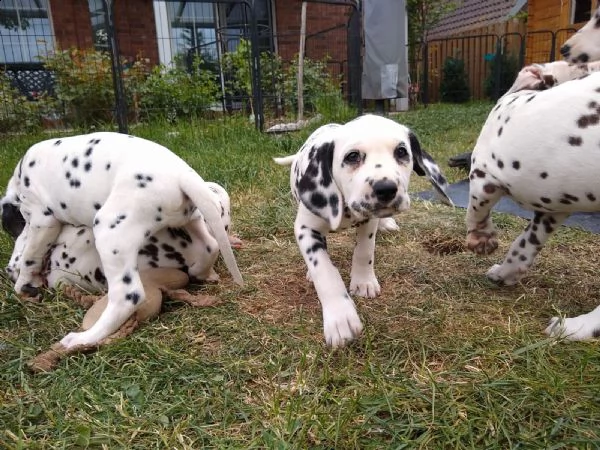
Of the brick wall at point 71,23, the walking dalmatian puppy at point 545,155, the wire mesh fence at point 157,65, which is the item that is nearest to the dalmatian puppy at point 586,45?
the walking dalmatian puppy at point 545,155

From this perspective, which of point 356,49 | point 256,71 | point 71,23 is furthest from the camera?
point 71,23

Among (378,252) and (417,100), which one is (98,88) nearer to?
(378,252)

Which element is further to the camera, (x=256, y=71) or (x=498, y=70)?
(x=498, y=70)

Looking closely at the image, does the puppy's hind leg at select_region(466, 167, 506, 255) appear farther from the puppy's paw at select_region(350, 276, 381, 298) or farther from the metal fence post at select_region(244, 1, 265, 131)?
the metal fence post at select_region(244, 1, 265, 131)

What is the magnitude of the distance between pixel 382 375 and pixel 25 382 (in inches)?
59.3

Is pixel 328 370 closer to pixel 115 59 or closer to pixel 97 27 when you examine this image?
pixel 115 59

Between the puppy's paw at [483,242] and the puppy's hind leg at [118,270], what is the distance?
1.74 metres

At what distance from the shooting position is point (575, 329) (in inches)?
93.6

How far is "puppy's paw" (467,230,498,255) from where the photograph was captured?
9.30ft

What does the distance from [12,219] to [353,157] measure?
2.41 m

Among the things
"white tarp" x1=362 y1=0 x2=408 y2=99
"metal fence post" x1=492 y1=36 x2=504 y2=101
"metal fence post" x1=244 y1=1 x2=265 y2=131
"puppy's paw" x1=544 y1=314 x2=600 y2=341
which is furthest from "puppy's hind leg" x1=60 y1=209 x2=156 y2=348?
"metal fence post" x1=492 y1=36 x2=504 y2=101

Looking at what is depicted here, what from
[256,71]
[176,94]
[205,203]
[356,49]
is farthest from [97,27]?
[205,203]

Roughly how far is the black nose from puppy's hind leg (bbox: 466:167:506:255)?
Result: 57cm

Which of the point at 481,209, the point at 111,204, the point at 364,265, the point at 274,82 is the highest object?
the point at 274,82
